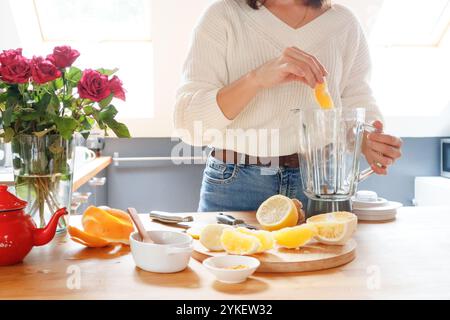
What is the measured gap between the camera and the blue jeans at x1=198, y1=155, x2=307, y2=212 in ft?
4.25

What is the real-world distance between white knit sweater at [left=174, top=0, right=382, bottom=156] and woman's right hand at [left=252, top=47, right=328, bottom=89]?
0.17 meters

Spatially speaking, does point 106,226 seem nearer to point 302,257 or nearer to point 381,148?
point 302,257

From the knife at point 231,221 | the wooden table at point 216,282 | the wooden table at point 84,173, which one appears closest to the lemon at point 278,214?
the knife at point 231,221

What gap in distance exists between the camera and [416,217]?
1181 mm

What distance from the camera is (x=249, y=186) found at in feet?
4.25

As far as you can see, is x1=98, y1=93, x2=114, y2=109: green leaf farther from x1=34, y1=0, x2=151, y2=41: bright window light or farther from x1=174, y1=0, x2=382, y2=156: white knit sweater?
x1=34, y1=0, x2=151, y2=41: bright window light

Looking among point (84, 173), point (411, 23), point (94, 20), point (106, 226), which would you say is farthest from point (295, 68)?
point (411, 23)

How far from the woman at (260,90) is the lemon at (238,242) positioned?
1.37 ft

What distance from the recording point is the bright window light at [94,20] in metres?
2.84

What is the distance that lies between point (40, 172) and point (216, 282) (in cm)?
43

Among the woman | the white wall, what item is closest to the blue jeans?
the woman

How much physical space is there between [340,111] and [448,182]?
231 centimetres

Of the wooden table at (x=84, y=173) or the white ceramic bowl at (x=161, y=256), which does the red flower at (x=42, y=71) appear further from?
the wooden table at (x=84, y=173)

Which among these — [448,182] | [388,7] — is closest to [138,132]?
[388,7]
